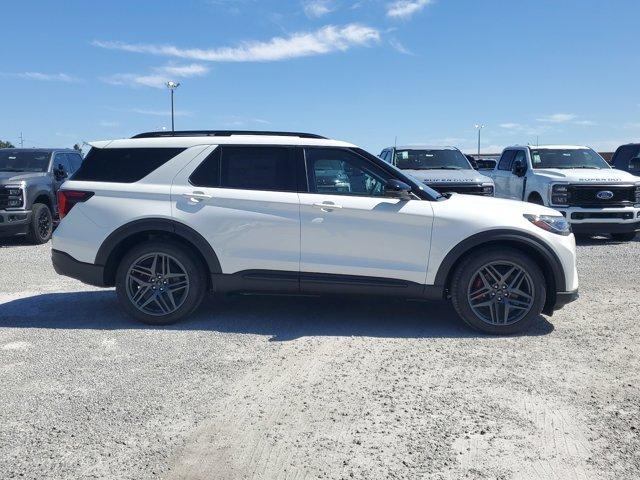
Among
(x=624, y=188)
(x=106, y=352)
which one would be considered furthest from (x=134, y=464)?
(x=624, y=188)

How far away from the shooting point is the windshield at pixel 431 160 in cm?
1257

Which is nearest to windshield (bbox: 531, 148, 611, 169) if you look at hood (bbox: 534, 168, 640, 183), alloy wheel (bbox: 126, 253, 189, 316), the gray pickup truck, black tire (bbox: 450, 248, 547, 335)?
hood (bbox: 534, 168, 640, 183)

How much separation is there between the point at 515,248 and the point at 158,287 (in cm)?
339

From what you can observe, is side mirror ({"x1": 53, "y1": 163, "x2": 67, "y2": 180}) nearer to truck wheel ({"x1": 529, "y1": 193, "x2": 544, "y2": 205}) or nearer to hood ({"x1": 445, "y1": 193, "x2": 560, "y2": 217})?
hood ({"x1": 445, "y1": 193, "x2": 560, "y2": 217})

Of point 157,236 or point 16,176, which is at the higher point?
point 16,176

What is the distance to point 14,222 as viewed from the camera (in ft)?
37.1

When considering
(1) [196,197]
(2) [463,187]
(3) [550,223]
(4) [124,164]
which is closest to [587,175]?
(2) [463,187]

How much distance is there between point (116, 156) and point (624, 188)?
9.51 m

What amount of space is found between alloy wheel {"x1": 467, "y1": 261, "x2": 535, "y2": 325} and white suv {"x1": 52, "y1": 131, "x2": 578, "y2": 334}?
0.01 meters

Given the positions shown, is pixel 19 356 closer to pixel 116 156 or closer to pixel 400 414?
pixel 116 156

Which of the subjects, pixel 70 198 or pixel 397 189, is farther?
pixel 70 198

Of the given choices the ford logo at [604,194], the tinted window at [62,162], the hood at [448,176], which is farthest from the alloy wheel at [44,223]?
the ford logo at [604,194]

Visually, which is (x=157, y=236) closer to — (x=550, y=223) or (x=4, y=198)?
(x=550, y=223)

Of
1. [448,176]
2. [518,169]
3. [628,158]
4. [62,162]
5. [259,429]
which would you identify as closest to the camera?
[259,429]
